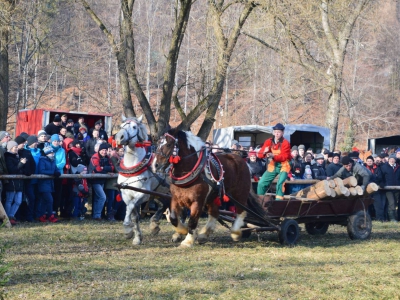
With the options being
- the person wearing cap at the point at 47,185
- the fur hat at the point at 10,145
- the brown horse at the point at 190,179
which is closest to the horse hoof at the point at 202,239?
the brown horse at the point at 190,179

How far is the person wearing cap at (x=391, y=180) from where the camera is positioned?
18.1 m

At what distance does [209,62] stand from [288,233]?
36.1 ft

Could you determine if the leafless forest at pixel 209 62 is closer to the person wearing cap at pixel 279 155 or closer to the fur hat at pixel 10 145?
the fur hat at pixel 10 145

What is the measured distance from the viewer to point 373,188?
40.6 ft

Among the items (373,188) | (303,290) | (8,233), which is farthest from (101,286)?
(373,188)

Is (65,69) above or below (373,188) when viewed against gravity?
above

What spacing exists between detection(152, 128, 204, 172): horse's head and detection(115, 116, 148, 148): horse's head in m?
0.89

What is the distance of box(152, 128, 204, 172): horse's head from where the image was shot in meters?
Answer: 9.84

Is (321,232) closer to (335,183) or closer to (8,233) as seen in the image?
(335,183)

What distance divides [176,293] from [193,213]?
317 cm

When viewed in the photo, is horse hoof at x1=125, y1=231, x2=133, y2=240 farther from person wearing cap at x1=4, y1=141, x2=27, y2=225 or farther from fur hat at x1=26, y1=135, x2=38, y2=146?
fur hat at x1=26, y1=135, x2=38, y2=146

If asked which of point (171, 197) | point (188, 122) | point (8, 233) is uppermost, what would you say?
point (188, 122)

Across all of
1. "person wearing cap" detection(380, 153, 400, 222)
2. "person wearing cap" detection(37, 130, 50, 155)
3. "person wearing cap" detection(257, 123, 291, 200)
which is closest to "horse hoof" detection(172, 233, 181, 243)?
"person wearing cap" detection(257, 123, 291, 200)

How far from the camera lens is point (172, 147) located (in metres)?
9.91
